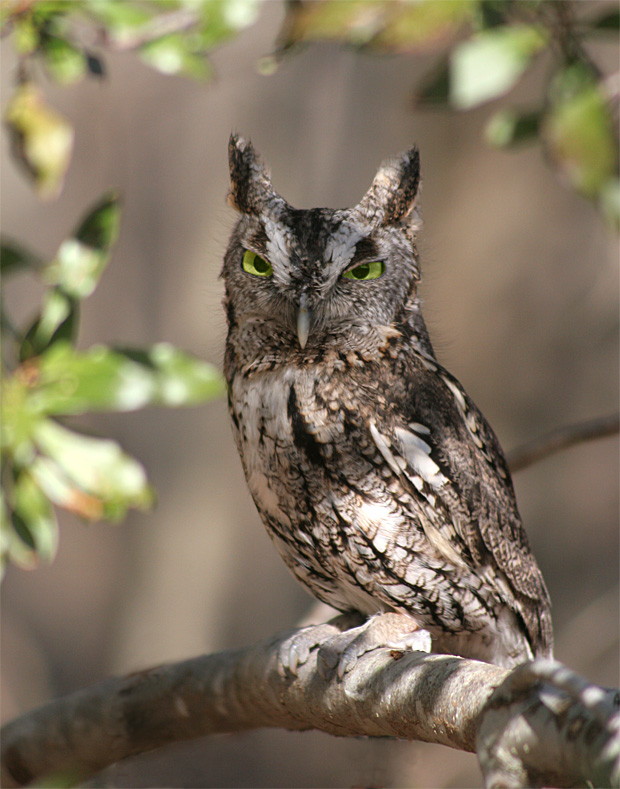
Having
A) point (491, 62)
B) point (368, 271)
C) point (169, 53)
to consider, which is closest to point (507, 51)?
point (491, 62)

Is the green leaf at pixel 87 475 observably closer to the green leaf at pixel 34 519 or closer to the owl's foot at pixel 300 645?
the green leaf at pixel 34 519

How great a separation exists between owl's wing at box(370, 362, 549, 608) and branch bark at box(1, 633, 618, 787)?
15.6 inches

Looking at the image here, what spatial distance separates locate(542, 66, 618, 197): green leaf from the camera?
0.80 meters

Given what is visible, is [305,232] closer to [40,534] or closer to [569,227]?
[40,534]

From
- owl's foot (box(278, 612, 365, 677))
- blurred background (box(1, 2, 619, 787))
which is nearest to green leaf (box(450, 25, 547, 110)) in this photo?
owl's foot (box(278, 612, 365, 677))

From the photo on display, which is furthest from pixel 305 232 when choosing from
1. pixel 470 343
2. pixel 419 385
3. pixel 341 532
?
pixel 470 343

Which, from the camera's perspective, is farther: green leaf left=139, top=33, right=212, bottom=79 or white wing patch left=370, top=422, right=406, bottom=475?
white wing patch left=370, top=422, right=406, bottom=475

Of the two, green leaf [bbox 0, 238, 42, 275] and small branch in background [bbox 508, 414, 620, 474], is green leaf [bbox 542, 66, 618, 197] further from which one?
small branch in background [bbox 508, 414, 620, 474]

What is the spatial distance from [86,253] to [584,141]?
1221 millimetres

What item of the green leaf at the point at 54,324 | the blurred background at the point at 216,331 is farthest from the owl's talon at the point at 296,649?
the blurred background at the point at 216,331

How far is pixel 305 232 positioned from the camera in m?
1.88

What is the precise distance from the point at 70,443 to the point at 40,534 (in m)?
0.20

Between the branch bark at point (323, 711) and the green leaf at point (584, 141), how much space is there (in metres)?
0.60

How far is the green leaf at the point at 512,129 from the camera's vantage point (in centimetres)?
120
